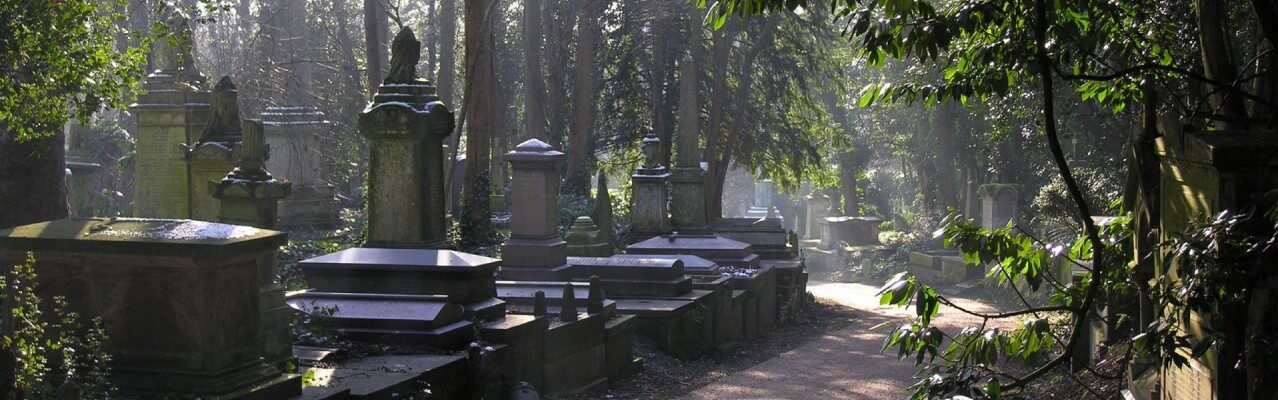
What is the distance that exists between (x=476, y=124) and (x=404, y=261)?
8.45 meters

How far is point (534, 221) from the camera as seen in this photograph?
49.0 ft

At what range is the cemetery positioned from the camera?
5.01m

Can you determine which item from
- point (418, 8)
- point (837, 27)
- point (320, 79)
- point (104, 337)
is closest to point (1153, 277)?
point (104, 337)

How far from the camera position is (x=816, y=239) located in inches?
2047

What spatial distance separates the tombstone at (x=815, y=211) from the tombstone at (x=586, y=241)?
36396 mm

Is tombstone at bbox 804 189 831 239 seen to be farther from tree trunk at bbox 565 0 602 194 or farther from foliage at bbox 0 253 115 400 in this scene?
foliage at bbox 0 253 115 400

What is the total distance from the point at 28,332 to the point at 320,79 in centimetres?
2882

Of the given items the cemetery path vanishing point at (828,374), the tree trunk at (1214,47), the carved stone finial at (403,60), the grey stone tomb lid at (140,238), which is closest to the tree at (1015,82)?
the tree trunk at (1214,47)

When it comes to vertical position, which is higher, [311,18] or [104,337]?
[311,18]

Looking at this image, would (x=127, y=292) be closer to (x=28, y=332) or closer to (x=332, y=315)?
(x=28, y=332)

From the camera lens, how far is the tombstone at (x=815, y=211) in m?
53.3

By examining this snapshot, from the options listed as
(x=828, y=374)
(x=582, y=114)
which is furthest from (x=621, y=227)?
(x=828, y=374)

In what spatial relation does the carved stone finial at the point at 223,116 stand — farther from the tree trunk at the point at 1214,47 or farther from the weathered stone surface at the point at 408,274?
the tree trunk at the point at 1214,47

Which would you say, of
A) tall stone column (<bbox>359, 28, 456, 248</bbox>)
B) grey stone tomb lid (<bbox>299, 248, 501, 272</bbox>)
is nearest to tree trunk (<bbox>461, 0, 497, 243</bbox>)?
tall stone column (<bbox>359, 28, 456, 248</bbox>)
